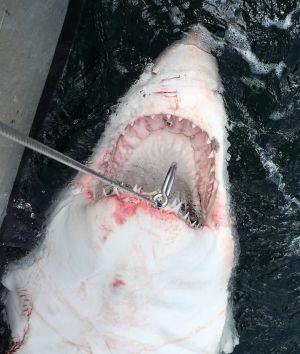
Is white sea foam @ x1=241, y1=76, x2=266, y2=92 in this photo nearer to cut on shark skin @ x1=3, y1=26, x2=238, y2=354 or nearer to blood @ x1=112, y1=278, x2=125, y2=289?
cut on shark skin @ x1=3, y1=26, x2=238, y2=354

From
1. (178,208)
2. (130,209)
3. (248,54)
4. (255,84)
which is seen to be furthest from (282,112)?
(130,209)

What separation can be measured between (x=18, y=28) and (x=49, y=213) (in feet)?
2.25

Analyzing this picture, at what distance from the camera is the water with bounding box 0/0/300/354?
82.1 inches

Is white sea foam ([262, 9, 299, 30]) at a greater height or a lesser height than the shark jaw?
greater

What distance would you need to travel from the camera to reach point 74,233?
62.9 inches

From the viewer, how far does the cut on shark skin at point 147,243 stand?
150 centimetres

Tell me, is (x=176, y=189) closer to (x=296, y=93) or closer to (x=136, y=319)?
(x=136, y=319)

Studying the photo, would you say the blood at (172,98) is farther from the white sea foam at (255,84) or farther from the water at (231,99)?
the white sea foam at (255,84)

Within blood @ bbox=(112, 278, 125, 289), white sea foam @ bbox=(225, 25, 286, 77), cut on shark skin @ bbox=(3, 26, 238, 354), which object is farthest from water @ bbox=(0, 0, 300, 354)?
blood @ bbox=(112, 278, 125, 289)

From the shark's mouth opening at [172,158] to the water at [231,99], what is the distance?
0.86 feet

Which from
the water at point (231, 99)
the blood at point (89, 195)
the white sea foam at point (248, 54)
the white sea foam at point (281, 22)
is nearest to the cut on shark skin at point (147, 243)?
the blood at point (89, 195)

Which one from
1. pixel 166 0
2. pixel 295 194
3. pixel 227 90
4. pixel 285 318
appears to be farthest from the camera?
pixel 285 318

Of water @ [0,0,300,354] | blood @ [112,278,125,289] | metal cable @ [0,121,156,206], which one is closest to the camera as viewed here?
metal cable @ [0,121,156,206]

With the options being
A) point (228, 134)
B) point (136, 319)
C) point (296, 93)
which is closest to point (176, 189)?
point (228, 134)
